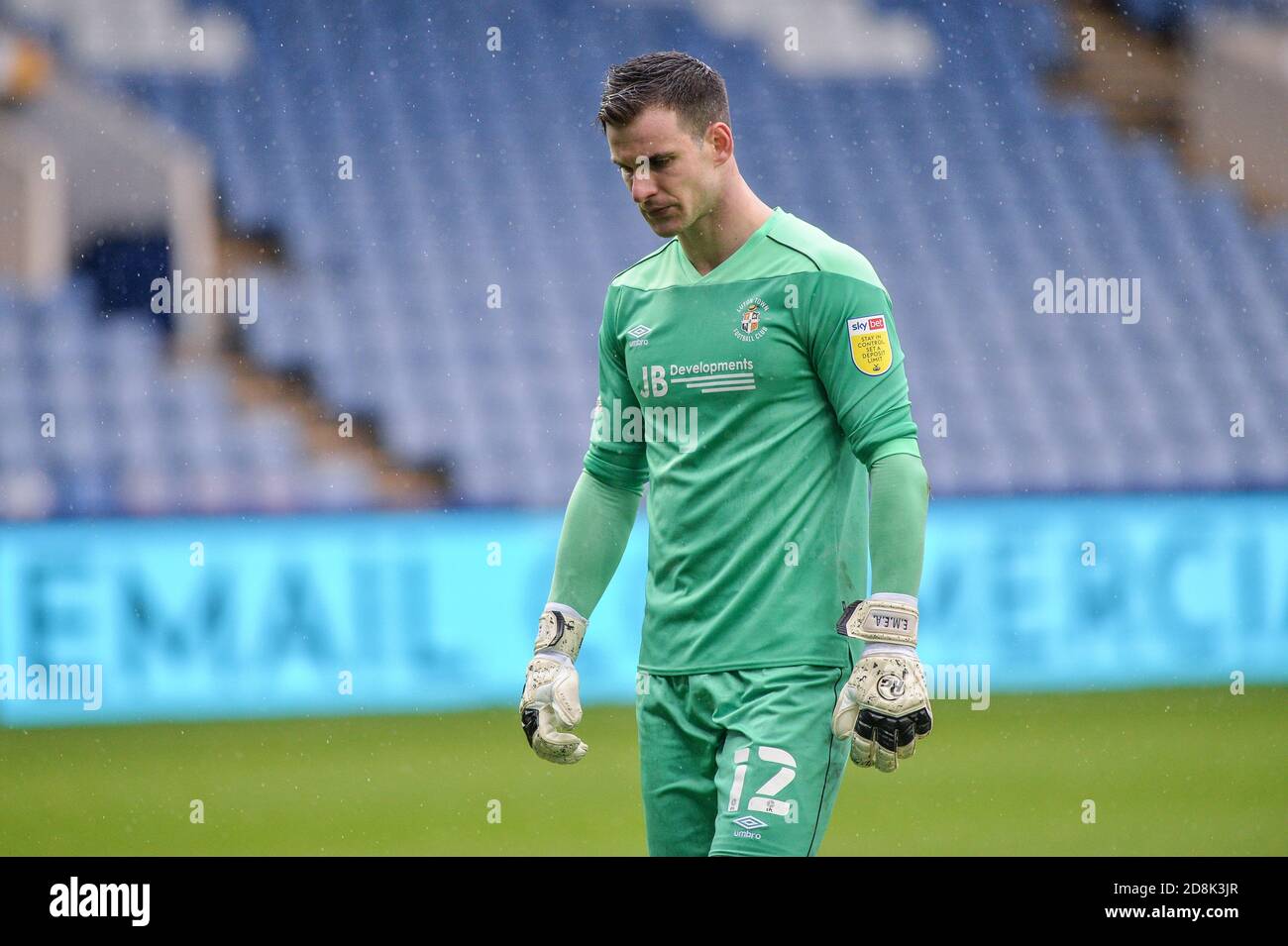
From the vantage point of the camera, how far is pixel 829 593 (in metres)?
2.41

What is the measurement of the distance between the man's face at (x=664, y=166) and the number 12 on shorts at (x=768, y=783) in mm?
830

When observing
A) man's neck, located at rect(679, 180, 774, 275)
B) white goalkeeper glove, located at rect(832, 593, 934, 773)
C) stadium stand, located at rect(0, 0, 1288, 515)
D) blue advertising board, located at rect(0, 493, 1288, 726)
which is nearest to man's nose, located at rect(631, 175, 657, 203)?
man's neck, located at rect(679, 180, 774, 275)

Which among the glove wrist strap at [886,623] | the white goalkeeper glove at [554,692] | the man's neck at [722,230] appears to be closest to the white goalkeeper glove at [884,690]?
the glove wrist strap at [886,623]

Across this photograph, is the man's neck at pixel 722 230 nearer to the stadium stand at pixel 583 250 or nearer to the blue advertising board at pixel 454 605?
the blue advertising board at pixel 454 605

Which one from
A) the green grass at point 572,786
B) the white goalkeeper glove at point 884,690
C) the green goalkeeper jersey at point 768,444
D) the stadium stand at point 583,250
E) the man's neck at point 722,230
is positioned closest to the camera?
the white goalkeeper glove at point 884,690

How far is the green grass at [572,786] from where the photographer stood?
5.23m

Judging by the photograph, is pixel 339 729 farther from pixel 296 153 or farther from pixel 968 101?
pixel 968 101

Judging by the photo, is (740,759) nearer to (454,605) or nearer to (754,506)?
(754,506)

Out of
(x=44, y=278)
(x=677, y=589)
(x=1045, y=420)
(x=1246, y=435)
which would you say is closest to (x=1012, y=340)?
(x=1045, y=420)

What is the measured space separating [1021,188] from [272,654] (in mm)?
5183

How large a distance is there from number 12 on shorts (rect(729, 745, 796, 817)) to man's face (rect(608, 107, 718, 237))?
0.83m

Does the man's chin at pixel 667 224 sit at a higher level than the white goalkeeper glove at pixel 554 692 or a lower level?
higher

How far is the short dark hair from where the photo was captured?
2.43m

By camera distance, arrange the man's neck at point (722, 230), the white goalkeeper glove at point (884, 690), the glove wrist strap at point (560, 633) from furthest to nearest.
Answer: the glove wrist strap at point (560, 633)
the man's neck at point (722, 230)
the white goalkeeper glove at point (884, 690)
